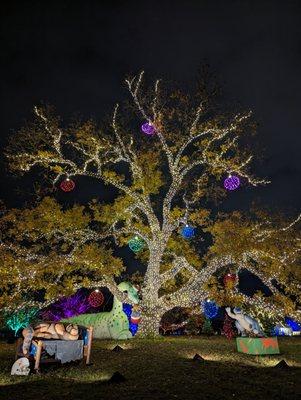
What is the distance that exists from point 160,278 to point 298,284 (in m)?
5.90

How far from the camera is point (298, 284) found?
1730 centimetres

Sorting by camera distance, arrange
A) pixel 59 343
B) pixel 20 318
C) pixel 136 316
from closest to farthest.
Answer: pixel 59 343, pixel 136 316, pixel 20 318

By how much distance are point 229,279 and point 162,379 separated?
10449 millimetres

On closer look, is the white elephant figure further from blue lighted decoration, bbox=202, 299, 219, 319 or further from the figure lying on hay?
blue lighted decoration, bbox=202, 299, 219, 319

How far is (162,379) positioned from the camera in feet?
25.5

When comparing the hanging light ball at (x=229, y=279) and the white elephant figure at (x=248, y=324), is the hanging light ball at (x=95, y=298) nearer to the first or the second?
the hanging light ball at (x=229, y=279)

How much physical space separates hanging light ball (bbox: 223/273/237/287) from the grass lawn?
20.4 ft

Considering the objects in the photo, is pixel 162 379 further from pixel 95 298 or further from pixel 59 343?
pixel 95 298

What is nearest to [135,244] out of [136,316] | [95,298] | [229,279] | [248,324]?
[95,298]

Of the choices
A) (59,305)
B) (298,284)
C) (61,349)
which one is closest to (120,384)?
(61,349)

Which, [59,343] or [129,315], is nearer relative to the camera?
[59,343]

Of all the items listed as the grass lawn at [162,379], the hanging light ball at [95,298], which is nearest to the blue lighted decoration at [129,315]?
the hanging light ball at [95,298]

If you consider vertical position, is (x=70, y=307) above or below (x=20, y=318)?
above

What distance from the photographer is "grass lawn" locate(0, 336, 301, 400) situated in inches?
262
